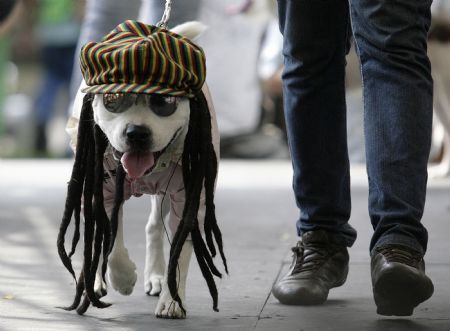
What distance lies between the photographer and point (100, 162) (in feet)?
11.0

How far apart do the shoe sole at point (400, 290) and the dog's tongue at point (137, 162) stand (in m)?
0.73

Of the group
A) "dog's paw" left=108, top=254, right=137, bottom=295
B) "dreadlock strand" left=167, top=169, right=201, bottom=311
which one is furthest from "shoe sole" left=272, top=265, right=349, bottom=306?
"dog's paw" left=108, top=254, right=137, bottom=295

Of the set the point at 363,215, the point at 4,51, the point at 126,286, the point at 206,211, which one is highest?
the point at 206,211

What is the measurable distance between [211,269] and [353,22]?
0.84m

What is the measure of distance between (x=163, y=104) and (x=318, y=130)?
695 mm

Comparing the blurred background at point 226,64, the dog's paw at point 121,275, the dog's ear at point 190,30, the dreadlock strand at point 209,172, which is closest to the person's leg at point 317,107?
the dog's ear at point 190,30

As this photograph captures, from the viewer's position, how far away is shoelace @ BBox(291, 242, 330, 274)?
3.68 meters

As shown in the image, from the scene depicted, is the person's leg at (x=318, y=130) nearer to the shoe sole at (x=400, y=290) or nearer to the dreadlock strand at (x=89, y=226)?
the shoe sole at (x=400, y=290)

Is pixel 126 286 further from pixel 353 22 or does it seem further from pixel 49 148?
pixel 49 148

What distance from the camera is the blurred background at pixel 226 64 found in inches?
237

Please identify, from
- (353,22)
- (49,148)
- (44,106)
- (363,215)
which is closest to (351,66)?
(363,215)

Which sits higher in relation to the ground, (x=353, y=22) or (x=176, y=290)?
(x=353, y=22)

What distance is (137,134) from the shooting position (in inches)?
126

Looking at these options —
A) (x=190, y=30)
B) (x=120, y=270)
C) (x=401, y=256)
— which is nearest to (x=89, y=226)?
(x=120, y=270)
